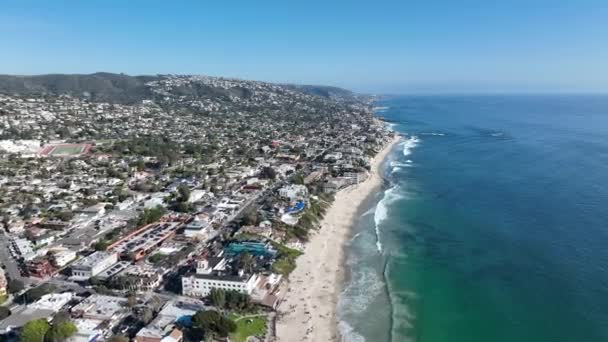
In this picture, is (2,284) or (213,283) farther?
(213,283)

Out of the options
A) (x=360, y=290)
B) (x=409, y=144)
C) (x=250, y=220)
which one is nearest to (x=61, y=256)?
(x=250, y=220)

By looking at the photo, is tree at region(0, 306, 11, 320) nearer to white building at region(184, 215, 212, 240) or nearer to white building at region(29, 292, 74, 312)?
white building at region(29, 292, 74, 312)

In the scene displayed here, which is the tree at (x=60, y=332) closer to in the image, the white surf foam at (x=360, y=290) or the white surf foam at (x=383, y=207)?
the white surf foam at (x=360, y=290)

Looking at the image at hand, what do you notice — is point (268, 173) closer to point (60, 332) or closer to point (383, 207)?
point (383, 207)

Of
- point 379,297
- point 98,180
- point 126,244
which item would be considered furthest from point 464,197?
point 98,180

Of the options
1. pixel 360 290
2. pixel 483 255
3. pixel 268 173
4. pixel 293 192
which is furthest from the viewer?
pixel 268 173

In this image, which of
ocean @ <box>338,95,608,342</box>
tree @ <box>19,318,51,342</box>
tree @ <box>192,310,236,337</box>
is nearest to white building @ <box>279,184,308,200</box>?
ocean @ <box>338,95,608,342</box>
